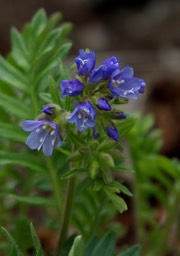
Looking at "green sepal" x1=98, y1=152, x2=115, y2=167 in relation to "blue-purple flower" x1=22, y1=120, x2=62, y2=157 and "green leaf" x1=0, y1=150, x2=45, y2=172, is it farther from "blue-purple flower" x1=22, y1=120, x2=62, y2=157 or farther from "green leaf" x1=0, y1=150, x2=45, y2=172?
"green leaf" x1=0, y1=150, x2=45, y2=172

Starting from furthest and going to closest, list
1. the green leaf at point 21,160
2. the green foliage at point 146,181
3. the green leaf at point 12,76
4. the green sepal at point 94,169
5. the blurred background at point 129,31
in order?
the blurred background at point 129,31, the green foliage at point 146,181, the green leaf at point 12,76, the green leaf at point 21,160, the green sepal at point 94,169

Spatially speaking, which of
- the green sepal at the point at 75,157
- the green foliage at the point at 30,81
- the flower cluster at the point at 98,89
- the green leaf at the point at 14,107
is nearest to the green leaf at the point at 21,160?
the green foliage at the point at 30,81

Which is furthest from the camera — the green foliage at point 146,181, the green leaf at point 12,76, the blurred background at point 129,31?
the blurred background at point 129,31

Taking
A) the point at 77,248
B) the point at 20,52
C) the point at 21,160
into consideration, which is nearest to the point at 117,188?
the point at 77,248

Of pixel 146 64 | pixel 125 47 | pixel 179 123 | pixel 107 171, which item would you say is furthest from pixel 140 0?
pixel 107 171

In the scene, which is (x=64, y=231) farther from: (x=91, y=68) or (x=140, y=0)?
(x=140, y=0)

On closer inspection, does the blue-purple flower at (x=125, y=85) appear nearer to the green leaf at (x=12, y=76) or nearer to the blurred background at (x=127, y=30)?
the green leaf at (x=12, y=76)
